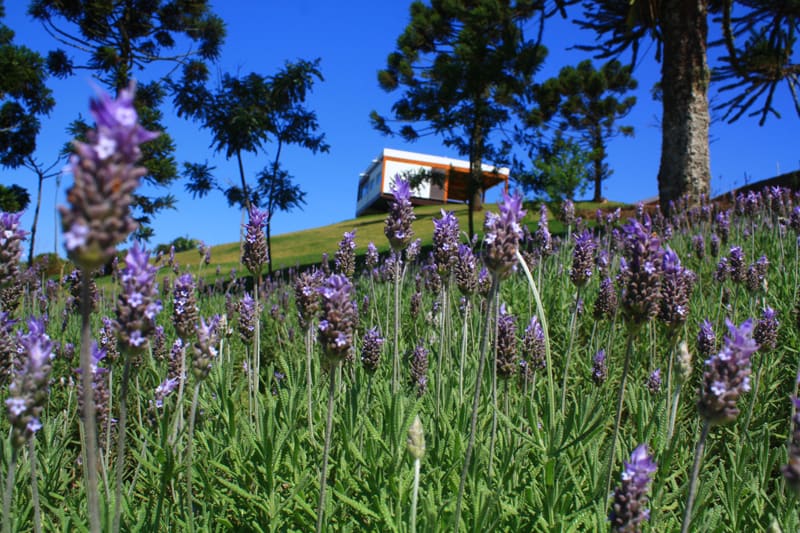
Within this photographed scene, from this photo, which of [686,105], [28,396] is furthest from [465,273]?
[686,105]

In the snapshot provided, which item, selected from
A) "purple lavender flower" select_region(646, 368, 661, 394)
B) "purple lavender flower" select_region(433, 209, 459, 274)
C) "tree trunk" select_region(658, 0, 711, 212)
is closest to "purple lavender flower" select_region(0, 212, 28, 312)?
"purple lavender flower" select_region(433, 209, 459, 274)

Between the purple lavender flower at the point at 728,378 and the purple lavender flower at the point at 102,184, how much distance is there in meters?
1.16

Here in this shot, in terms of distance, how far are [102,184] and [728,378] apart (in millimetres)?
1230

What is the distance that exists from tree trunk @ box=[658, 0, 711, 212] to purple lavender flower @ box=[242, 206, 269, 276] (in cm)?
910

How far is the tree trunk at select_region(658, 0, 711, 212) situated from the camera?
31.3 ft

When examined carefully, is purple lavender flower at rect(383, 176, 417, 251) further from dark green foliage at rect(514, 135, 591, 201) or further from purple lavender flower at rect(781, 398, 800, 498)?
dark green foliage at rect(514, 135, 591, 201)

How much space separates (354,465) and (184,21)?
21.1 m

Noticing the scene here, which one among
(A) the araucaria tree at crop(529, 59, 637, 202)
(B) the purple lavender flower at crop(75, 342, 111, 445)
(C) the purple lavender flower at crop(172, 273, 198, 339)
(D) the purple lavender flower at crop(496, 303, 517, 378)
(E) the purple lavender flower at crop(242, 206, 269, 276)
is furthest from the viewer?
(A) the araucaria tree at crop(529, 59, 637, 202)

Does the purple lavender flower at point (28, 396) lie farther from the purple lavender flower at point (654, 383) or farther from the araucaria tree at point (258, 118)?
the araucaria tree at point (258, 118)

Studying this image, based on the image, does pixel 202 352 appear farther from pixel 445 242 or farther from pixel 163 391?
pixel 445 242

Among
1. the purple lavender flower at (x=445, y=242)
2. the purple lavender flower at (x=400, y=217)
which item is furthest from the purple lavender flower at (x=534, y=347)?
the purple lavender flower at (x=400, y=217)

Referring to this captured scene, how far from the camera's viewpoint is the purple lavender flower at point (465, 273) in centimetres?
→ 248

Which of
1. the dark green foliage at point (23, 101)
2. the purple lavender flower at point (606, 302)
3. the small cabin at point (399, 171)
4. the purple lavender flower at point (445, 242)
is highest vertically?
the small cabin at point (399, 171)

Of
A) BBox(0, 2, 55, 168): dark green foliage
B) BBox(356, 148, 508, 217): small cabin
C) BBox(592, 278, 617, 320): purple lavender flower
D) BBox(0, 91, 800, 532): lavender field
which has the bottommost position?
BBox(0, 91, 800, 532): lavender field
